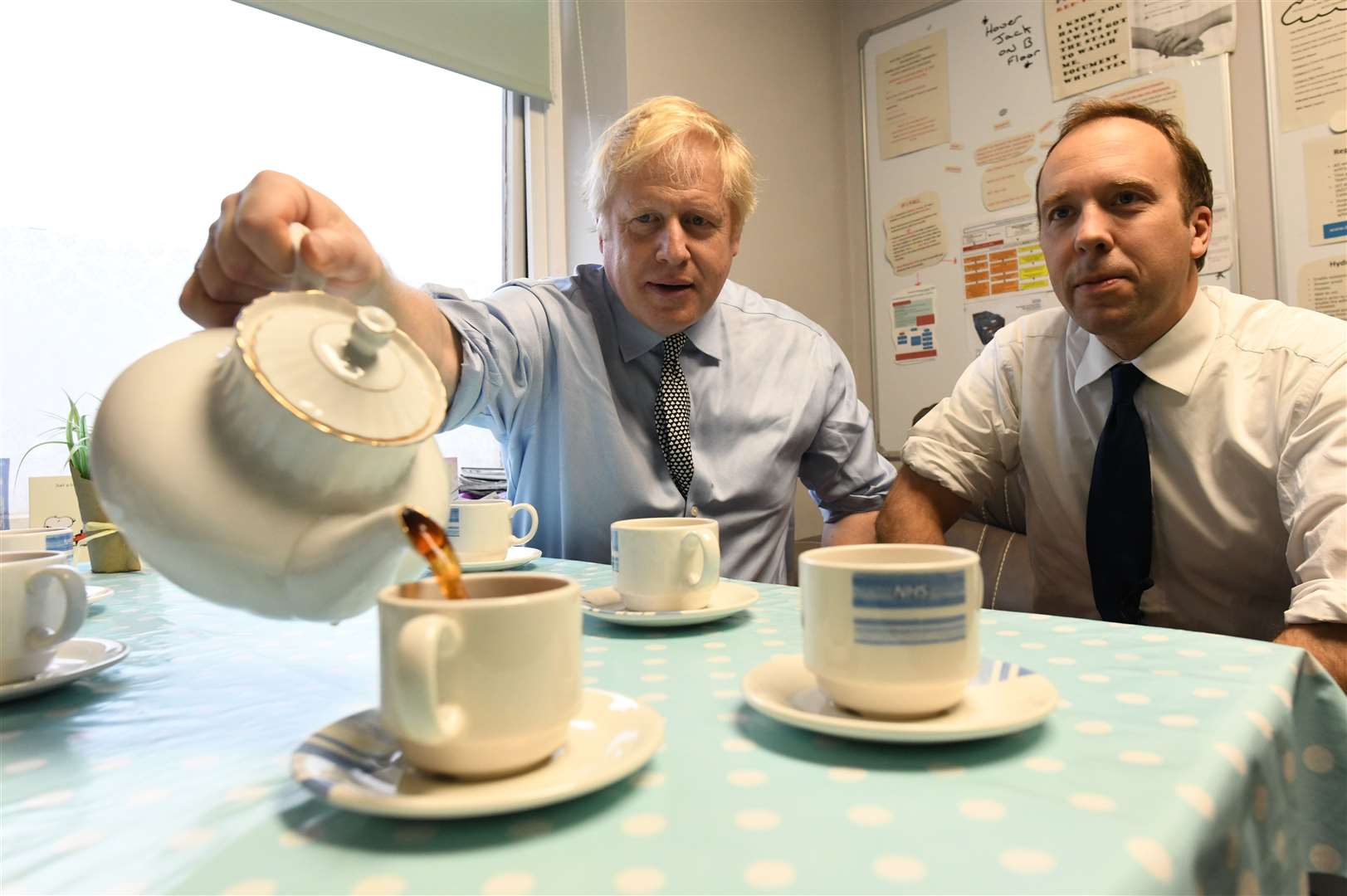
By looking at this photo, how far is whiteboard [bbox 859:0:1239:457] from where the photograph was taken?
196 cm

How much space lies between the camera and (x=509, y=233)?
7.54 feet

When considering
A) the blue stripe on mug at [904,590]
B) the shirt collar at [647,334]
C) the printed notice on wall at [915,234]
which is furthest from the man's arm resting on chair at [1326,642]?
the printed notice on wall at [915,234]

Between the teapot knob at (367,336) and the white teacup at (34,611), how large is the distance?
30cm

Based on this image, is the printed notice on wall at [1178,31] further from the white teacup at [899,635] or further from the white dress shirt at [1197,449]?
the white teacup at [899,635]

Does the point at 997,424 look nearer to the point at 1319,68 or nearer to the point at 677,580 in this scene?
the point at 677,580

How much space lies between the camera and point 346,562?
0.42m

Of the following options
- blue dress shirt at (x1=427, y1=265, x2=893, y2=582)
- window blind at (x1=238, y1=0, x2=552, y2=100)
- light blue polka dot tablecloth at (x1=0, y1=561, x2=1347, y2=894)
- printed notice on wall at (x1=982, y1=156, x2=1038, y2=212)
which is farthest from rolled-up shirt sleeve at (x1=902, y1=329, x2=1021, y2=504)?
window blind at (x1=238, y1=0, x2=552, y2=100)

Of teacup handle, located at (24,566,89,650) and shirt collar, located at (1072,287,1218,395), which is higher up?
shirt collar, located at (1072,287,1218,395)

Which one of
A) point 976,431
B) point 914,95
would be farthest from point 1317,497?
point 914,95

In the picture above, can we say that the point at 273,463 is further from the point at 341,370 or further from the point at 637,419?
the point at 637,419

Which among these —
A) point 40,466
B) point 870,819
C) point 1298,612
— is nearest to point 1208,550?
point 1298,612

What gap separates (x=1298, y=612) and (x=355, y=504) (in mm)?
926

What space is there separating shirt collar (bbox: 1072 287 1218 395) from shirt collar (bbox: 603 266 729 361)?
0.65 m

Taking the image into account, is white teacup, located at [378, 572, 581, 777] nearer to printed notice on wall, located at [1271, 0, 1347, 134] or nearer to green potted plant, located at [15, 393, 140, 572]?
green potted plant, located at [15, 393, 140, 572]
